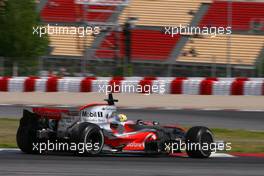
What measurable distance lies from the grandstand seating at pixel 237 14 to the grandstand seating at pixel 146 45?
2030 millimetres

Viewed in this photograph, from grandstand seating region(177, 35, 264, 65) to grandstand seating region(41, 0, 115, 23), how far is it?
4.76 metres

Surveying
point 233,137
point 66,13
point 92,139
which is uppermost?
point 66,13

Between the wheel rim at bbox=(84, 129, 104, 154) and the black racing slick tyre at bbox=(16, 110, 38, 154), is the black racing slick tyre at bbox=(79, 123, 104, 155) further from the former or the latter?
the black racing slick tyre at bbox=(16, 110, 38, 154)

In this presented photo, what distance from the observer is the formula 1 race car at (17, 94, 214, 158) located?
10250 millimetres

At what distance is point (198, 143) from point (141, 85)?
36.5 ft

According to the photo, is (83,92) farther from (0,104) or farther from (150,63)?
(150,63)

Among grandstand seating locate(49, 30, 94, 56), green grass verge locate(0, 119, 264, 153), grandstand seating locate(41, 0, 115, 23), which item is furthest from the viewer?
grandstand seating locate(41, 0, 115, 23)

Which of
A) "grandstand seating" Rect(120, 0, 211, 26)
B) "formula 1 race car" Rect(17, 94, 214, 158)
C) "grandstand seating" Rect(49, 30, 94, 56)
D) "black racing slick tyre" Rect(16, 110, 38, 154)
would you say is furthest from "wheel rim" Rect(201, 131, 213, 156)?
"grandstand seating" Rect(120, 0, 211, 26)

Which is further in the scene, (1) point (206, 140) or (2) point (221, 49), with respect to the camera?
(2) point (221, 49)

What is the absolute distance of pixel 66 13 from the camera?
37500mm

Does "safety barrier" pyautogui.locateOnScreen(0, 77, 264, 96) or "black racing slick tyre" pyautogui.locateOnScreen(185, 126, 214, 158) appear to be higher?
"safety barrier" pyautogui.locateOnScreen(0, 77, 264, 96)

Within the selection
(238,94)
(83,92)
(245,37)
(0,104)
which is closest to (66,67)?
(83,92)

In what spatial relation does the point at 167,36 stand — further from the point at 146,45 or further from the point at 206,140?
the point at 206,140

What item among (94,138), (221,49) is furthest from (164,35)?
(94,138)
